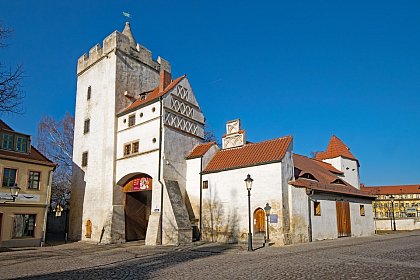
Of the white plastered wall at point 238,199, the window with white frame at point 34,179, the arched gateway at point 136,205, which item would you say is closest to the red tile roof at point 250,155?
the white plastered wall at point 238,199

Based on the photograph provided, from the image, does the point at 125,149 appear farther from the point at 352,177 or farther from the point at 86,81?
the point at 352,177

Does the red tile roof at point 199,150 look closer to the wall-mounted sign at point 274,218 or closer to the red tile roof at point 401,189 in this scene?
the wall-mounted sign at point 274,218

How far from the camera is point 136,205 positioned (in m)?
27.7

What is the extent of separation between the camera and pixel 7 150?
73.9 feet

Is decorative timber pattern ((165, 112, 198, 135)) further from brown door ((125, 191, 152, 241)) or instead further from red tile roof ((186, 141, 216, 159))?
brown door ((125, 191, 152, 241))

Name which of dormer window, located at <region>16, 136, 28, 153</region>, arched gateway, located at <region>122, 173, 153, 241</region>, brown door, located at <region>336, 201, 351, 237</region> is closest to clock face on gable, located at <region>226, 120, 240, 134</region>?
arched gateway, located at <region>122, 173, 153, 241</region>

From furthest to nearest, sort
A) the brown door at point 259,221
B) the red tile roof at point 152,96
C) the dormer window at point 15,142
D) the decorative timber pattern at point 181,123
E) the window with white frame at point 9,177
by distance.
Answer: the red tile roof at point 152,96
the decorative timber pattern at point 181,123
the dormer window at point 15,142
the brown door at point 259,221
the window with white frame at point 9,177

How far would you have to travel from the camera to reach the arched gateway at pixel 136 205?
2594 cm

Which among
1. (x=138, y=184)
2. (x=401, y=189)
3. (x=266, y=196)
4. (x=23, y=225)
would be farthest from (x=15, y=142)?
(x=401, y=189)

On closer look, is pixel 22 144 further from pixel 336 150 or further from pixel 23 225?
pixel 336 150

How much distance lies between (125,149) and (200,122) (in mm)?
6603

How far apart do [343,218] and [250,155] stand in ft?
29.7

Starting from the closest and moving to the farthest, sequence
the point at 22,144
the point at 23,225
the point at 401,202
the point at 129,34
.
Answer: the point at 23,225
the point at 22,144
the point at 129,34
the point at 401,202

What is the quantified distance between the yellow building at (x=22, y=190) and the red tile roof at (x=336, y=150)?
2722 centimetres
